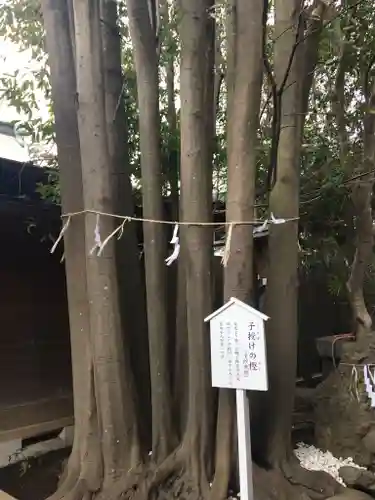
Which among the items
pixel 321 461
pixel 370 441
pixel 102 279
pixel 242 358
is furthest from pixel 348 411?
pixel 102 279

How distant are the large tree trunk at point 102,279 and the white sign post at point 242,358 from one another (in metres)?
0.76

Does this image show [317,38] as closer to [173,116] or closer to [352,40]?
[352,40]

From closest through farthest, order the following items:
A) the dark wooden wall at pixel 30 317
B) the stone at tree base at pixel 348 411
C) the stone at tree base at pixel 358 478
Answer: the stone at tree base at pixel 358 478, the stone at tree base at pixel 348 411, the dark wooden wall at pixel 30 317

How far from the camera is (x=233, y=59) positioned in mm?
3662

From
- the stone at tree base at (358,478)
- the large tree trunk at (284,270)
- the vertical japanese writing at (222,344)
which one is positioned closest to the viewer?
the vertical japanese writing at (222,344)

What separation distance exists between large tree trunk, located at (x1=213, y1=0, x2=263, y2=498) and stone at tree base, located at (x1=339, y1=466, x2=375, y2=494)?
0.90 meters

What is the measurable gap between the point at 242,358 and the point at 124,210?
1.56 metres

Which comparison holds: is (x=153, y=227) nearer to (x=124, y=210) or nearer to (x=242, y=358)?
(x=124, y=210)

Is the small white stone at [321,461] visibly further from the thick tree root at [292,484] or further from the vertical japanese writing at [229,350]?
the vertical japanese writing at [229,350]

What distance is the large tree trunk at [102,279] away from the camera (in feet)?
11.4

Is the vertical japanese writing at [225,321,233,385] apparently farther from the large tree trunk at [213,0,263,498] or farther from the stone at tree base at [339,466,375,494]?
the stone at tree base at [339,466,375,494]

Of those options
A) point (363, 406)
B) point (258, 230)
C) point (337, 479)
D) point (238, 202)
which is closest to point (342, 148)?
point (258, 230)

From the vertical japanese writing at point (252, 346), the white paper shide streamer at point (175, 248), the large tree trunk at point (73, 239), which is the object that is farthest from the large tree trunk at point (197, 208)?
the large tree trunk at point (73, 239)

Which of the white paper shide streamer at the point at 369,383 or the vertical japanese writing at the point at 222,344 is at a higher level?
the vertical japanese writing at the point at 222,344
